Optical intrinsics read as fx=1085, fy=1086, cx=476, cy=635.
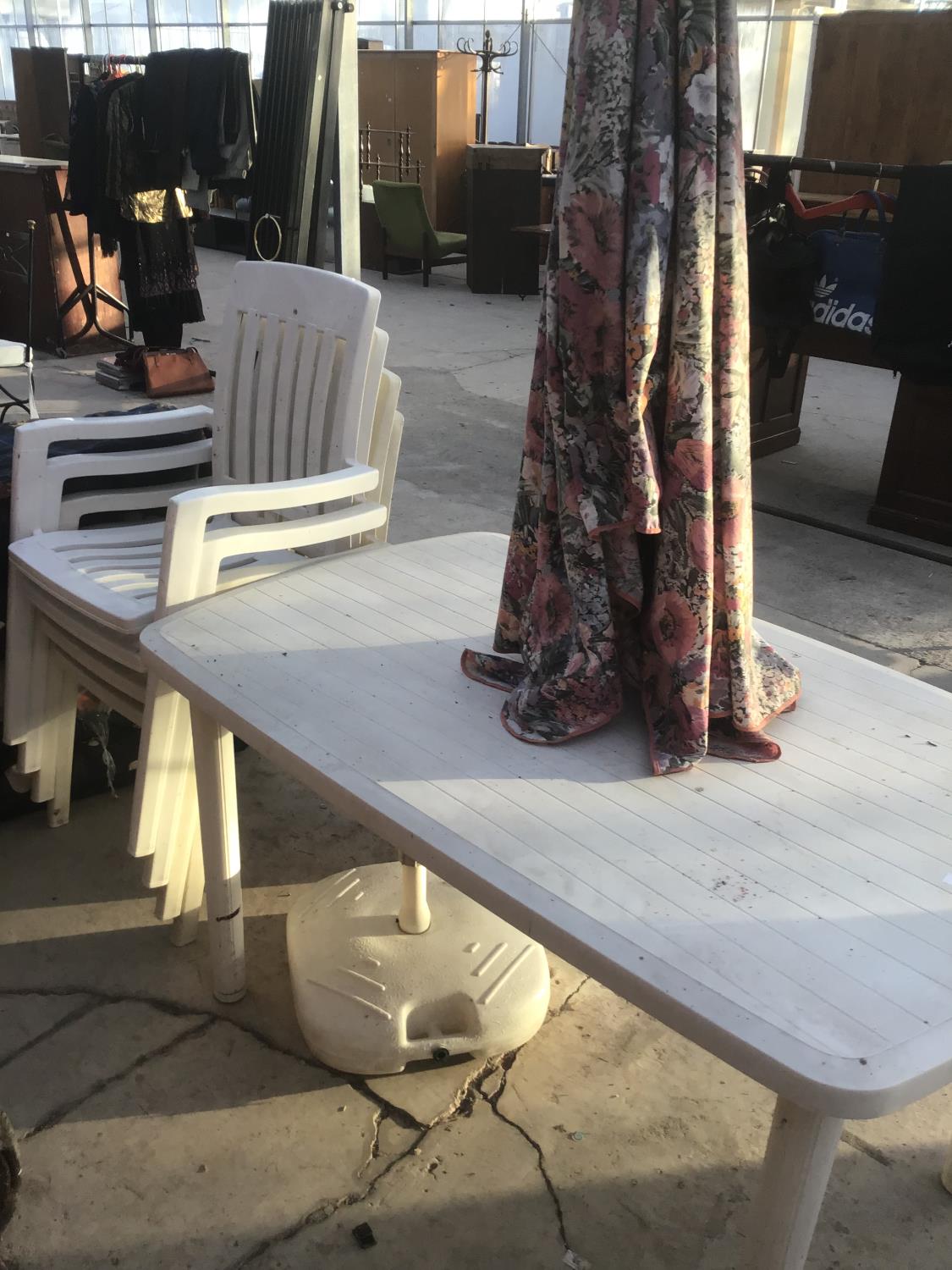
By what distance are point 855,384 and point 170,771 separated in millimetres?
5395

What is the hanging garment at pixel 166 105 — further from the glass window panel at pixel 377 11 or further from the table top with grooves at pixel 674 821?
the glass window panel at pixel 377 11

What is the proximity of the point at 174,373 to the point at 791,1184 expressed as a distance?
5.11 meters

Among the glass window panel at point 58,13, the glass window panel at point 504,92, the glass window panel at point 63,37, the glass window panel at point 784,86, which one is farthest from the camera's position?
the glass window panel at point 63,37

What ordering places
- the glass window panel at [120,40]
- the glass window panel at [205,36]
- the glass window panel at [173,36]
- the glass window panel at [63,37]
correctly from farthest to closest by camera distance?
the glass window panel at [63,37] → the glass window panel at [120,40] → the glass window panel at [173,36] → the glass window panel at [205,36]

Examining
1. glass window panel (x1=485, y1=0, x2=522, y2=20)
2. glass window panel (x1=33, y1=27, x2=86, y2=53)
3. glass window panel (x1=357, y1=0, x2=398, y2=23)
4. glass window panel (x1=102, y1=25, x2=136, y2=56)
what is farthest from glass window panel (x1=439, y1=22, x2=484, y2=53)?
glass window panel (x1=33, y1=27, x2=86, y2=53)

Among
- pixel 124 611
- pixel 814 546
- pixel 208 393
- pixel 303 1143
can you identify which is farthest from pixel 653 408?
pixel 208 393

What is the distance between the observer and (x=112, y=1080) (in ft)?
5.49

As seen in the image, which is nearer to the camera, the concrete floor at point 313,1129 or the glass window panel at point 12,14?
the concrete floor at point 313,1129

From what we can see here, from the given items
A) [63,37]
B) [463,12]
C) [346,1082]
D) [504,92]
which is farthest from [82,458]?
[63,37]

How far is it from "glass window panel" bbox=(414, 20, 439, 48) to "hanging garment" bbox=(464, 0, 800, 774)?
11.7 m

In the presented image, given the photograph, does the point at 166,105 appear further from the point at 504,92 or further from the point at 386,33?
the point at 386,33

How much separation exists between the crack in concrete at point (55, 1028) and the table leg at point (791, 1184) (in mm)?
1181

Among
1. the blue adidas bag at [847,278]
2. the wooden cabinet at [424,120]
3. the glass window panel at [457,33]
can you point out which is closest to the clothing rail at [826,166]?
the blue adidas bag at [847,278]

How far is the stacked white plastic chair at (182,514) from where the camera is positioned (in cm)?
176
